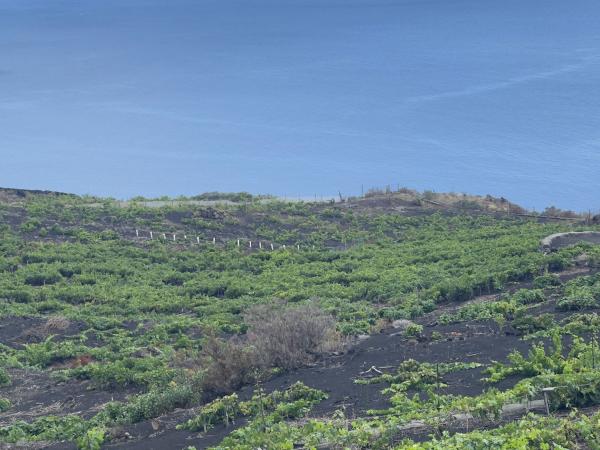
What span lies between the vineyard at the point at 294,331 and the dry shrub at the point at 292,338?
0.03m

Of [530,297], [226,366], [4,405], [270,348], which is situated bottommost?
[4,405]

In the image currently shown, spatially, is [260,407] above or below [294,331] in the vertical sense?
below

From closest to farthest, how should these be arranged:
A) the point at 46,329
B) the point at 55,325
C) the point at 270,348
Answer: the point at 270,348 → the point at 46,329 → the point at 55,325

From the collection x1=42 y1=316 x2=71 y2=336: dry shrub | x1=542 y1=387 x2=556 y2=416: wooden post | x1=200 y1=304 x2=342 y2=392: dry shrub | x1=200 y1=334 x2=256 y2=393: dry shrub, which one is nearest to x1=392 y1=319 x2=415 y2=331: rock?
x1=200 y1=304 x2=342 y2=392: dry shrub

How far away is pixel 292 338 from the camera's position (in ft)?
52.1

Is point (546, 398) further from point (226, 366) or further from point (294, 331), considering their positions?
point (294, 331)

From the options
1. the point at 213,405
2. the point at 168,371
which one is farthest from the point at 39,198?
the point at 213,405

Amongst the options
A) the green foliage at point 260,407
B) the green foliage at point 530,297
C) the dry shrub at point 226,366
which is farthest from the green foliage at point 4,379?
the green foliage at point 530,297

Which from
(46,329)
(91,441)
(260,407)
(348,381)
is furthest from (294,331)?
(46,329)

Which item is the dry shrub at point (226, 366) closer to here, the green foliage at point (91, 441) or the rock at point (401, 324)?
the green foliage at point (91, 441)

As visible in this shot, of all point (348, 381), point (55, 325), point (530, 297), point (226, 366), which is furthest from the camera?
point (55, 325)

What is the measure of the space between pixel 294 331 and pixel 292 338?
104 millimetres

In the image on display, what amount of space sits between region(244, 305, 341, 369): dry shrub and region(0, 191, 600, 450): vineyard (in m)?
0.03

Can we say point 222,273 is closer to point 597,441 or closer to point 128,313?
point 128,313
